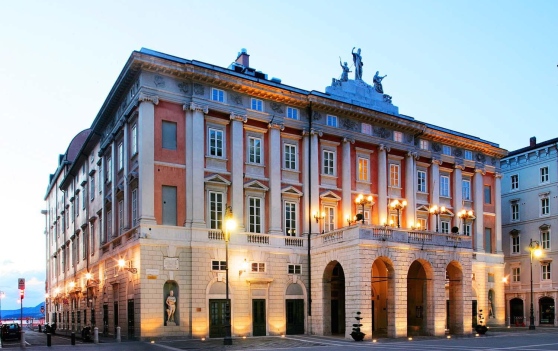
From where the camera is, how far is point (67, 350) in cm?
3002

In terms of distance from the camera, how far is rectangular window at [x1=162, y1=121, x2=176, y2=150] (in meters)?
37.3

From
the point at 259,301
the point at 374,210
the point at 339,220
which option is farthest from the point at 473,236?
the point at 259,301

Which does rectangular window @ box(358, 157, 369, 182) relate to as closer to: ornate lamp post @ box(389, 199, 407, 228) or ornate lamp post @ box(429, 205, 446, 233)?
ornate lamp post @ box(389, 199, 407, 228)

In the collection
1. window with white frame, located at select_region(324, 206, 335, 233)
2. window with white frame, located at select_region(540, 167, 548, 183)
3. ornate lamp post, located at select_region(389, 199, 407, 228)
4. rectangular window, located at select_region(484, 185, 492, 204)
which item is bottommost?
window with white frame, located at select_region(324, 206, 335, 233)

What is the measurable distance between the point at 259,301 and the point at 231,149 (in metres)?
9.88

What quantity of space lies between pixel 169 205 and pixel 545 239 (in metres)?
39.7

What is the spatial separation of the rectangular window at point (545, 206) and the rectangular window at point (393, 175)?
812 inches

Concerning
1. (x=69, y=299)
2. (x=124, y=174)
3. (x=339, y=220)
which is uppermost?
(x=124, y=174)

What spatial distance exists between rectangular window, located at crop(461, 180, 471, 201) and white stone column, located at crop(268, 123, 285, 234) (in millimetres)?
19982

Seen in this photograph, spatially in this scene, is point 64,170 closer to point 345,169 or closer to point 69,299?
point 69,299

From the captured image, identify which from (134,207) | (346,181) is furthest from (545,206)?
(134,207)

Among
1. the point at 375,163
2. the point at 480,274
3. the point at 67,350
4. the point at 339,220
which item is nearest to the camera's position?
the point at 67,350

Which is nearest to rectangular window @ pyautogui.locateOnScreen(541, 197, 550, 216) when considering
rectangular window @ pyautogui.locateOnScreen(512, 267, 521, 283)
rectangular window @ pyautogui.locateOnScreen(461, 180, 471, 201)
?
rectangular window @ pyautogui.locateOnScreen(512, 267, 521, 283)

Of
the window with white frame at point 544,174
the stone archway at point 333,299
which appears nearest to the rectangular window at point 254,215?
the stone archway at point 333,299
